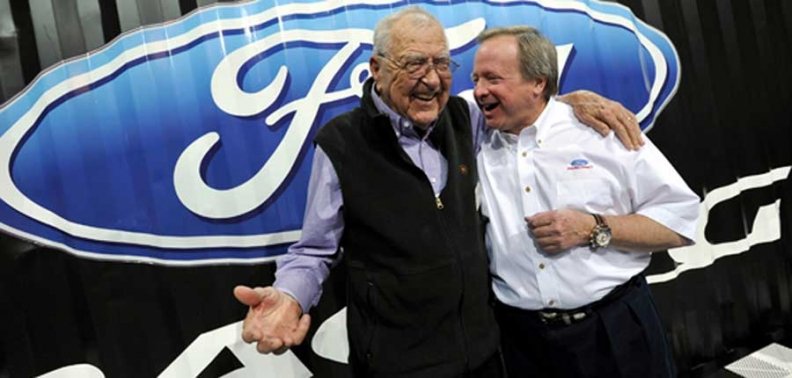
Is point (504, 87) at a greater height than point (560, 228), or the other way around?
point (504, 87)

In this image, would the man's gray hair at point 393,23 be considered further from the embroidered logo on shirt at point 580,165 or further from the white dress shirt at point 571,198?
the embroidered logo on shirt at point 580,165

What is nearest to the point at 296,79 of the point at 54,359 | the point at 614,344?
the point at 54,359

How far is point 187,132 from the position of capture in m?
1.71

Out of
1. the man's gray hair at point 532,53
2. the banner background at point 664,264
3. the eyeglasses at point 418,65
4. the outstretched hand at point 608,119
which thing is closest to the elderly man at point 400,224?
the eyeglasses at point 418,65

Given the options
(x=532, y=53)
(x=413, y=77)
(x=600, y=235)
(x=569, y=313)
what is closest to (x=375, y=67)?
(x=413, y=77)

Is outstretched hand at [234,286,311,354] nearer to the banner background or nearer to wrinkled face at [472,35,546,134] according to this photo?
the banner background

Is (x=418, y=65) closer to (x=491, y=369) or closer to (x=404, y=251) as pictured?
(x=404, y=251)

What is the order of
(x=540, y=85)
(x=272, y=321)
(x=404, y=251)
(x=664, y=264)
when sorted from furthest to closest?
(x=664, y=264) → (x=540, y=85) → (x=404, y=251) → (x=272, y=321)

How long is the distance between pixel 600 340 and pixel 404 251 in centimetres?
61

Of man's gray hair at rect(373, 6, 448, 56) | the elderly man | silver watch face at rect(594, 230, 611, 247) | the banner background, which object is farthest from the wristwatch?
the banner background

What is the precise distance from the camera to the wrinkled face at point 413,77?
1286 millimetres

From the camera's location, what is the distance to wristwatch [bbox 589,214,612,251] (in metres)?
1.44

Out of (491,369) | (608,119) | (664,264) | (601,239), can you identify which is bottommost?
(664,264)

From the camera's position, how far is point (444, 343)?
1.40m
